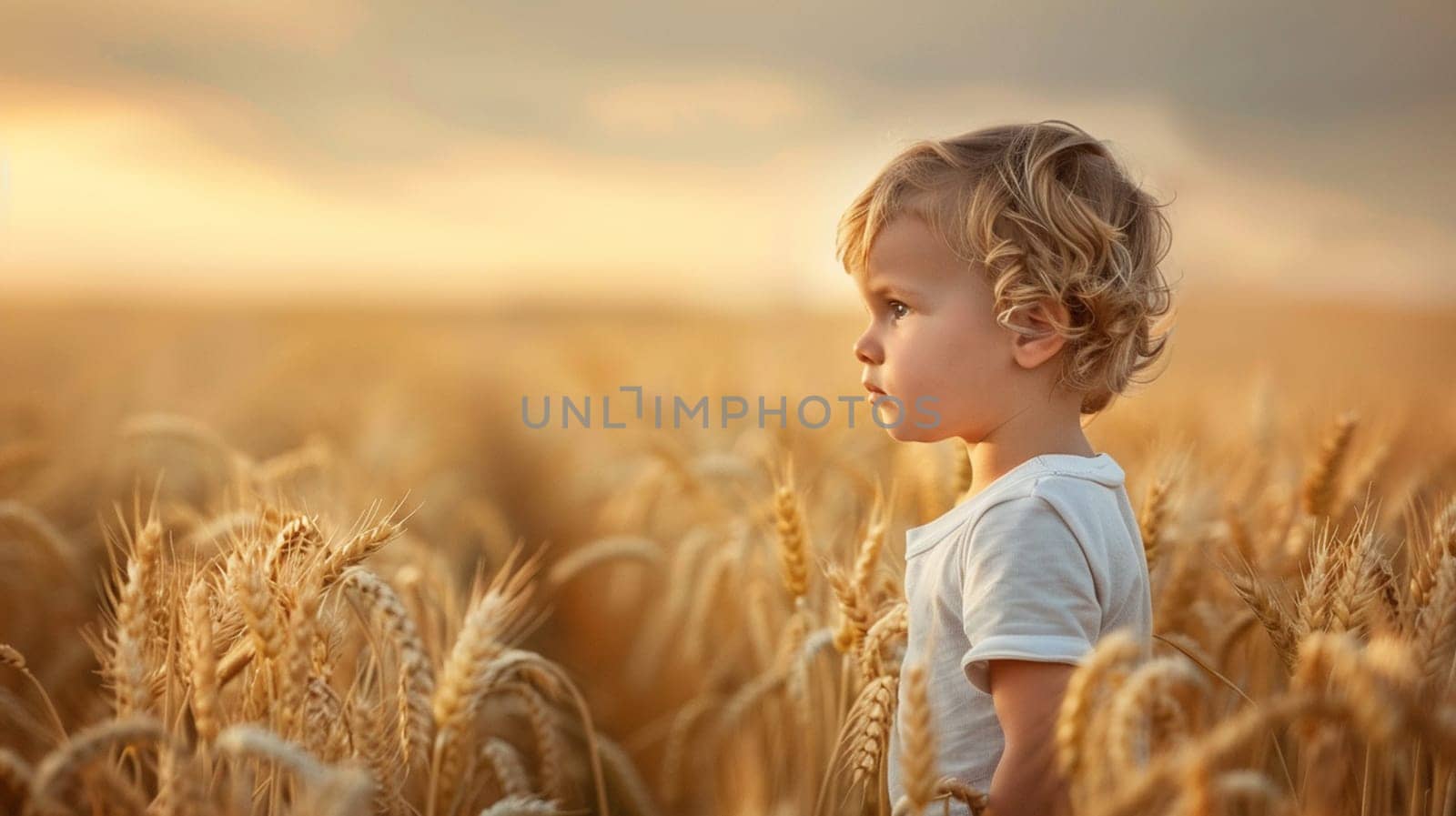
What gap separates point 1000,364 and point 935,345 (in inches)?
3.9

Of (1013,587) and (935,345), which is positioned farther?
(935,345)

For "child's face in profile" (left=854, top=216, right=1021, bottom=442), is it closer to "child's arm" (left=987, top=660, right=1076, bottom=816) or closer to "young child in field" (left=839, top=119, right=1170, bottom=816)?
"young child in field" (left=839, top=119, right=1170, bottom=816)

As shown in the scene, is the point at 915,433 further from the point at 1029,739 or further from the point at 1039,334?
the point at 1029,739

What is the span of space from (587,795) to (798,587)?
3.88 ft

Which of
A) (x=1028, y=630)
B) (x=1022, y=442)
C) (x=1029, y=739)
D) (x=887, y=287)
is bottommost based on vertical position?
(x=1029, y=739)

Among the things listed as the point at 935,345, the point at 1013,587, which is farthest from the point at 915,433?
the point at 1013,587

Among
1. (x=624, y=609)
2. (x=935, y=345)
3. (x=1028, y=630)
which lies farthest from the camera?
(x=624, y=609)

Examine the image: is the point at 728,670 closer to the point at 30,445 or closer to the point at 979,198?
the point at 979,198

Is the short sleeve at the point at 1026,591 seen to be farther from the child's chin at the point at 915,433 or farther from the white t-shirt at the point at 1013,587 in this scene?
the child's chin at the point at 915,433

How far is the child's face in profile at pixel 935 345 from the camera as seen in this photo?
1451mm

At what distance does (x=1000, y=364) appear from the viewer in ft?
4.80

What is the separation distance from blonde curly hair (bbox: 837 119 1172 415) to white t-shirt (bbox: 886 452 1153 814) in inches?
8.0

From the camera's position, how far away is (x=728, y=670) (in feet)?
9.37

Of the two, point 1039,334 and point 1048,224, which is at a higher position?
point 1048,224
